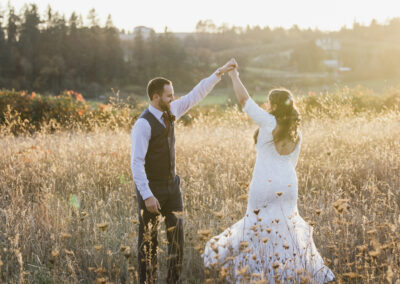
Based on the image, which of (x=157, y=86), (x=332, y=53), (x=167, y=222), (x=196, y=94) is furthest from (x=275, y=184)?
(x=332, y=53)

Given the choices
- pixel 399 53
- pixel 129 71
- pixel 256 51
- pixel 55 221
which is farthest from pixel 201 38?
pixel 55 221

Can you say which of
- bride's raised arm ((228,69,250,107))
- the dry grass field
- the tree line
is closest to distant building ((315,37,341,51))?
the tree line

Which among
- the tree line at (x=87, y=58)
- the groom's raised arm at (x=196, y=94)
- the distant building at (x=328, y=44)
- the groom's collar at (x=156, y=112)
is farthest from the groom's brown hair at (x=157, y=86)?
the distant building at (x=328, y=44)

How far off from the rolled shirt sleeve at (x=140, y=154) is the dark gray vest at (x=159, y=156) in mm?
79

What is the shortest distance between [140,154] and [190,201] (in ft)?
7.05

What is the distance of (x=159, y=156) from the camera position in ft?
9.92

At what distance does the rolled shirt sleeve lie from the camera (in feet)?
9.20

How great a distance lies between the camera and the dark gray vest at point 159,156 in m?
2.98

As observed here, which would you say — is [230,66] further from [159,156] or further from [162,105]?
[159,156]

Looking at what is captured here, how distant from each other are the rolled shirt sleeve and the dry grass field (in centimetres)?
44

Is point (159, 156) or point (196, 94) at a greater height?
point (196, 94)

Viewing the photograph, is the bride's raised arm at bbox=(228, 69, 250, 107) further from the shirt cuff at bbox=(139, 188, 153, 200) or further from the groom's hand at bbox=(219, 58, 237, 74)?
the shirt cuff at bbox=(139, 188, 153, 200)

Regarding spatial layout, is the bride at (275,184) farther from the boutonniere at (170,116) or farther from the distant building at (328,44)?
the distant building at (328,44)

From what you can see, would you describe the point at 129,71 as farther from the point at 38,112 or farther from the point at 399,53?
the point at 399,53
